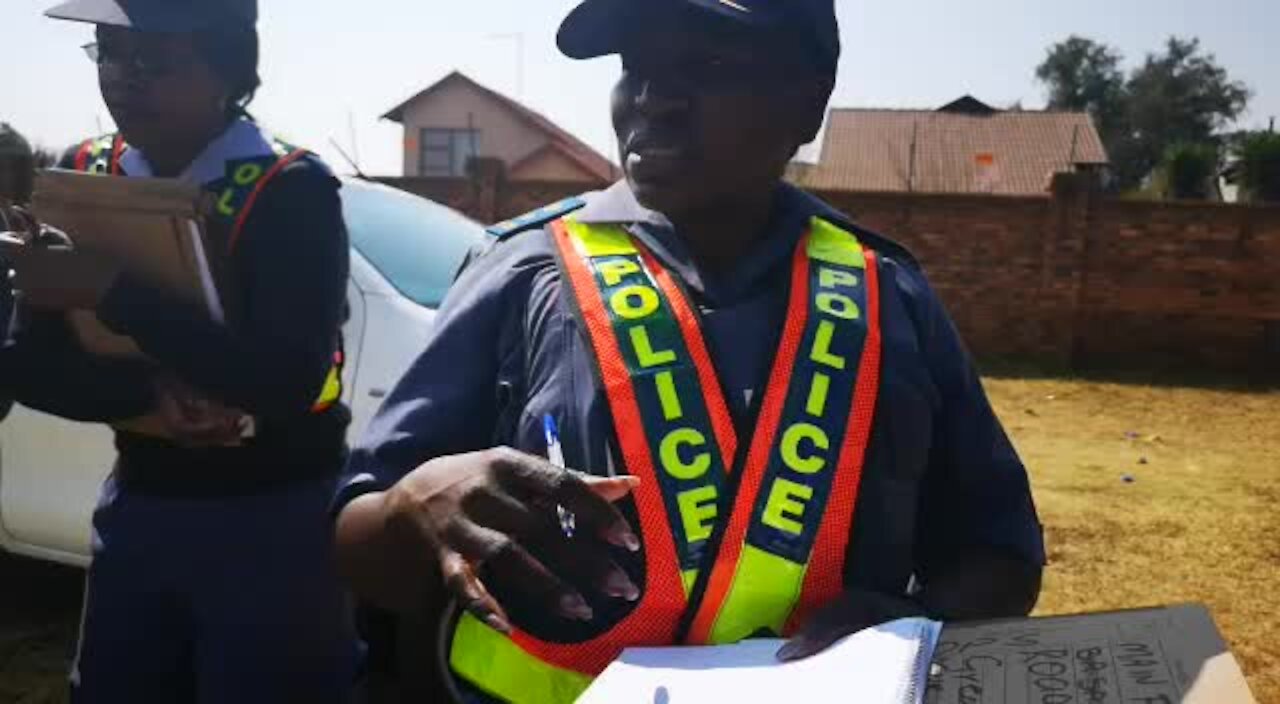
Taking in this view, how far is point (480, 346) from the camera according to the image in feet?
3.79

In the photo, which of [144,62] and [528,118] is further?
[528,118]

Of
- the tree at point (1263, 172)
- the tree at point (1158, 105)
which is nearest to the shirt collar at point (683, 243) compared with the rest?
the tree at point (1263, 172)

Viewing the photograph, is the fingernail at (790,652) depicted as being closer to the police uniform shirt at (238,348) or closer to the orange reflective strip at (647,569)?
the orange reflective strip at (647,569)

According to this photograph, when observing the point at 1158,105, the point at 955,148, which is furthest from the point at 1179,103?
Answer: the point at 955,148

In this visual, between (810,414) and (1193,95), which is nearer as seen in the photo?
(810,414)

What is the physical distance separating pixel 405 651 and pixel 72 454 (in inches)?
96.4

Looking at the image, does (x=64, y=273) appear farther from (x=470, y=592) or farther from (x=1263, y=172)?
(x=1263, y=172)

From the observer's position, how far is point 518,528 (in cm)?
88

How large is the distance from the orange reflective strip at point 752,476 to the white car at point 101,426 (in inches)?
81.1

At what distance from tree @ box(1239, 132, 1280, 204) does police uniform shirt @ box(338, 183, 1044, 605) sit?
20112 mm

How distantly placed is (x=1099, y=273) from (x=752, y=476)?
38.6 ft

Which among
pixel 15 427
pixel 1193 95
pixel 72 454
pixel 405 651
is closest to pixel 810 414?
pixel 405 651

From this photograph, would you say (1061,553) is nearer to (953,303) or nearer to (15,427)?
(15,427)

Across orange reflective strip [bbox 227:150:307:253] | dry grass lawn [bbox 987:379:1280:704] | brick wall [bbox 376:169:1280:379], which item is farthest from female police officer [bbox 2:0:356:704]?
brick wall [bbox 376:169:1280:379]
